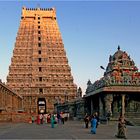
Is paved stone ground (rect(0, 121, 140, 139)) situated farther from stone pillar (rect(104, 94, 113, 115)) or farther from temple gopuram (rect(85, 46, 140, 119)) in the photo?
temple gopuram (rect(85, 46, 140, 119))

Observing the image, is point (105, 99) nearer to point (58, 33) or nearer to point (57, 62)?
point (57, 62)

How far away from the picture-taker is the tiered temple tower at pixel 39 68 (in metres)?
98.9

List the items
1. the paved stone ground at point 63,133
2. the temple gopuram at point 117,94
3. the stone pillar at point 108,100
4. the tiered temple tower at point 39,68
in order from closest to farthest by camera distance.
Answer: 1. the paved stone ground at point 63,133
2. the temple gopuram at point 117,94
3. the stone pillar at point 108,100
4. the tiered temple tower at point 39,68

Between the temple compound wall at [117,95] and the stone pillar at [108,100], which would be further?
the stone pillar at [108,100]

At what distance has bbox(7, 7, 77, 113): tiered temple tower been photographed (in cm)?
9894

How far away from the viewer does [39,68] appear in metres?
102

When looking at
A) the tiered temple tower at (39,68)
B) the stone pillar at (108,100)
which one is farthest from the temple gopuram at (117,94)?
the tiered temple tower at (39,68)

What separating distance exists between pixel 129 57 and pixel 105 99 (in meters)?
16.5

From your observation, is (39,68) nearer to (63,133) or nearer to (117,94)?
(117,94)

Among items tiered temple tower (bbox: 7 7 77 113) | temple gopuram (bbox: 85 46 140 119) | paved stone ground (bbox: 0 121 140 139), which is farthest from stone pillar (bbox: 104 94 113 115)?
tiered temple tower (bbox: 7 7 77 113)

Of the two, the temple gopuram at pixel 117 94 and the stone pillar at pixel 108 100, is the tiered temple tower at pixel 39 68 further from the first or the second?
the stone pillar at pixel 108 100

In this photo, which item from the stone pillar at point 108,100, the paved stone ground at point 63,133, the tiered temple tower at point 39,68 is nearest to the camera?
the paved stone ground at point 63,133

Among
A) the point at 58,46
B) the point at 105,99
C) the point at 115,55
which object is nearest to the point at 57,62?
the point at 58,46

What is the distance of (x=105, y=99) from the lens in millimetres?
41625
